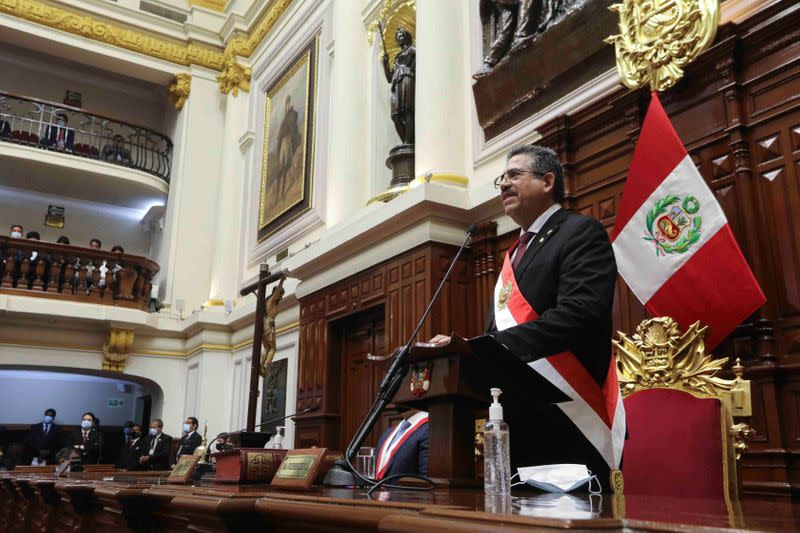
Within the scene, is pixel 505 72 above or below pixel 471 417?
above

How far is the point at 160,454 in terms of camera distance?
9.12 metres

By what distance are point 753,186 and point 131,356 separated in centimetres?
928

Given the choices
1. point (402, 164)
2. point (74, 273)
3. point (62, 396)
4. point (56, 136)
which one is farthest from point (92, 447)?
point (402, 164)

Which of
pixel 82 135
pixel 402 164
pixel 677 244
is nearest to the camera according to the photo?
pixel 677 244

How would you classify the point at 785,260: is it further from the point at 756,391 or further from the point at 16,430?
the point at 16,430

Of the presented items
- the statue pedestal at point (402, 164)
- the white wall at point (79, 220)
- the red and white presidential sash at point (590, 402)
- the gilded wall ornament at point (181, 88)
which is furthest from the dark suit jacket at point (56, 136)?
the red and white presidential sash at point (590, 402)

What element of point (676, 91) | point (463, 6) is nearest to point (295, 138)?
point (463, 6)

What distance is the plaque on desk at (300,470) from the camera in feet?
5.90

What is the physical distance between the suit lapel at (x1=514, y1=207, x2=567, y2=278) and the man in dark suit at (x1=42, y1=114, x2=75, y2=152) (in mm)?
10646

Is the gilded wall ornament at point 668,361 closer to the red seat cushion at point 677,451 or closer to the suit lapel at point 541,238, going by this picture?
the red seat cushion at point 677,451

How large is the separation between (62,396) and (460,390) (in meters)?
13.8

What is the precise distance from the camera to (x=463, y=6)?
618cm

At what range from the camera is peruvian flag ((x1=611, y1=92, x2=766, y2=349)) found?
298cm

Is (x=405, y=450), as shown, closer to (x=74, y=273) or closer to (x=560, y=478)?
(x=560, y=478)
